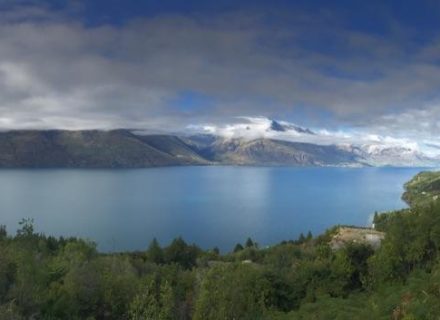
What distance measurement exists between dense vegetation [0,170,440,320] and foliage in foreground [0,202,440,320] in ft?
0.30

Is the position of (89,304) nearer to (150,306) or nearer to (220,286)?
(150,306)

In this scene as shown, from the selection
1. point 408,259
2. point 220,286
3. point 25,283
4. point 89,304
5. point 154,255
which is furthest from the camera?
point 154,255

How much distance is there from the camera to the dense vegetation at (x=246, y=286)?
3384 cm

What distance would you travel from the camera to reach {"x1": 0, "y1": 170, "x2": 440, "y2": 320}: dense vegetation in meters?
33.8

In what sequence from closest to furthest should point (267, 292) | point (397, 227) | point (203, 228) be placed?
point (267, 292) → point (397, 227) → point (203, 228)

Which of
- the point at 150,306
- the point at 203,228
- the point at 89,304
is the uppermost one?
the point at 150,306

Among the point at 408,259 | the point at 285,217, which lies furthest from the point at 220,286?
the point at 285,217

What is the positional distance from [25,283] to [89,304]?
1119 cm

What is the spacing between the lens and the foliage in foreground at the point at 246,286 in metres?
33.8

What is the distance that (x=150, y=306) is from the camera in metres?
34.5

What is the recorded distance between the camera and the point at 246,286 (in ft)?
148

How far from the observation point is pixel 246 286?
4500 cm

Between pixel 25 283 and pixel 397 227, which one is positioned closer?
pixel 25 283

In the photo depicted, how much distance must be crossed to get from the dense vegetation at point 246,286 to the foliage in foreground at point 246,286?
0.30ft
